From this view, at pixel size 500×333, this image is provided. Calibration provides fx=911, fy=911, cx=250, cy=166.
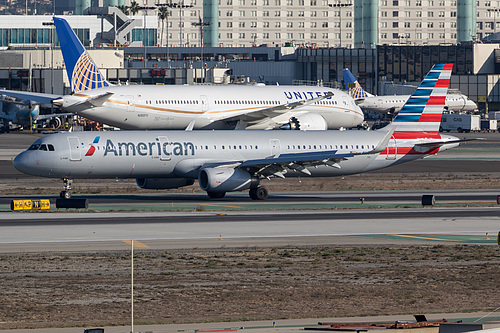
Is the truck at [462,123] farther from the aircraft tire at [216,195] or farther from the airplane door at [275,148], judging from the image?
the aircraft tire at [216,195]

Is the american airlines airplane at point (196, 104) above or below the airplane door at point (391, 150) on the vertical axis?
above

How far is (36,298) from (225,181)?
2778 cm

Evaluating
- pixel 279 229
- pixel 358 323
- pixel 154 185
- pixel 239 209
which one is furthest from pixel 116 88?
pixel 358 323

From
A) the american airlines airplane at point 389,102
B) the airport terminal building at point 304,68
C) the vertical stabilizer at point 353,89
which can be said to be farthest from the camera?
the vertical stabilizer at point 353,89

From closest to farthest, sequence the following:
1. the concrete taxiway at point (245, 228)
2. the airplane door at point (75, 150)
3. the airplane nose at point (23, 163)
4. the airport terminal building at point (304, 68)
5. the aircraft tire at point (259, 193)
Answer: the concrete taxiway at point (245, 228) < the airplane nose at point (23, 163) < the airplane door at point (75, 150) < the aircraft tire at point (259, 193) < the airport terminal building at point (304, 68)

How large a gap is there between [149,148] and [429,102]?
66.9ft

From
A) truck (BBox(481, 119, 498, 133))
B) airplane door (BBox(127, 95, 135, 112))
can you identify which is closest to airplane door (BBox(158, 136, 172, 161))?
airplane door (BBox(127, 95, 135, 112))

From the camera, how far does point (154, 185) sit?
2244 inches

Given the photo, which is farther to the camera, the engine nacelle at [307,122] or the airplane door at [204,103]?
the airplane door at [204,103]

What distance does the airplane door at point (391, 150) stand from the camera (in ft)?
199

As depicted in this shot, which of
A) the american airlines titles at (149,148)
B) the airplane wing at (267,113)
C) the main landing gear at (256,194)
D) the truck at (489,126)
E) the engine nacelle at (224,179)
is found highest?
the airplane wing at (267,113)

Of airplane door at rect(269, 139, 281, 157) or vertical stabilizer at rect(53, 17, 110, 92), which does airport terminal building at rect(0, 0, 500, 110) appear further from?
airplane door at rect(269, 139, 281, 157)

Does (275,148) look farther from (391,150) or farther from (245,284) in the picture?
(245,284)

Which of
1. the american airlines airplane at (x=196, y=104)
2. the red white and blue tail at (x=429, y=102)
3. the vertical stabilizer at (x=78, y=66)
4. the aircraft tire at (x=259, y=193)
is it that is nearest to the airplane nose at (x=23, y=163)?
the aircraft tire at (x=259, y=193)
